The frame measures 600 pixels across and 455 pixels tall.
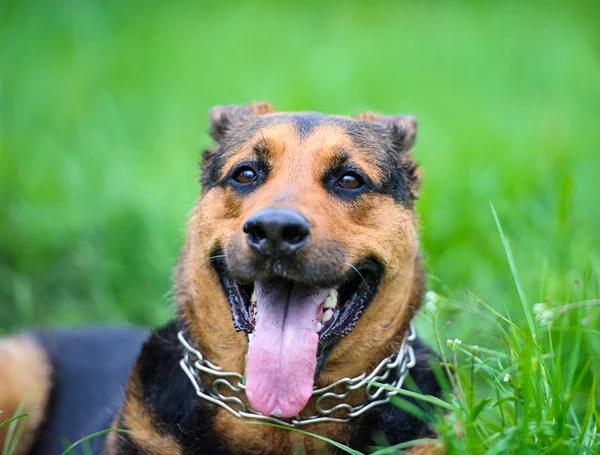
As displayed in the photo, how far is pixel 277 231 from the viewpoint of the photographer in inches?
121

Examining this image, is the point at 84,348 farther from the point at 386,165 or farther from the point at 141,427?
the point at 386,165

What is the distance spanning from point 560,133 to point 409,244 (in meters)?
5.14

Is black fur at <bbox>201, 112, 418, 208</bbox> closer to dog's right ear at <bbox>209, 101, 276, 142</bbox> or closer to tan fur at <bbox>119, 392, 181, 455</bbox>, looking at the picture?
dog's right ear at <bbox>209, 101, 276, 142</bbox>

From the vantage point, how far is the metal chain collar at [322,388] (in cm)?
338

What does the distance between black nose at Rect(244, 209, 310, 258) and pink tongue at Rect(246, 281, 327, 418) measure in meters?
0.33

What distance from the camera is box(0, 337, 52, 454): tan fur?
4.50 m

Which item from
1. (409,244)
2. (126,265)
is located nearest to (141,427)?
(409,244)

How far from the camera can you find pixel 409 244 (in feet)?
12.4

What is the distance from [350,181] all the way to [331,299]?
0.62 m

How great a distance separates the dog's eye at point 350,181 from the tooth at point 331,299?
544 millimetres

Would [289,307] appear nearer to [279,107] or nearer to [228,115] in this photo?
[228,115]

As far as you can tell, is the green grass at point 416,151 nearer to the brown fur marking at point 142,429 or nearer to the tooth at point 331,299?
the tooth at point 331,299

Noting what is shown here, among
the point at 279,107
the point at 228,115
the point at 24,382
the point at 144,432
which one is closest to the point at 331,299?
the point at 144,432

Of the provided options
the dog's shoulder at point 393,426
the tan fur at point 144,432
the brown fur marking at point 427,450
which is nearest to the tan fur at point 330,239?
the dog's shoulder at point 393,426
